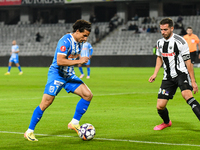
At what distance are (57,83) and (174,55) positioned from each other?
210 cm

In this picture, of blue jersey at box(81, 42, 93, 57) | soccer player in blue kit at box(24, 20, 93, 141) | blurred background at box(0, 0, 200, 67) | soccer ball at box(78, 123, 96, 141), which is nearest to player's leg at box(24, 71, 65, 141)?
soccer player in blue kit at box(24, 20, 93, 141)

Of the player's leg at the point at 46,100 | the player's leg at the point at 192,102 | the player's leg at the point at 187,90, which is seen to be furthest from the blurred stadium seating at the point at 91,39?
the player's leg at the point at 46,100

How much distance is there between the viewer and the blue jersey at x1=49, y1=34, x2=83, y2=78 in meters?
6.79

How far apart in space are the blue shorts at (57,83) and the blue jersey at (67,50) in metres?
0.08

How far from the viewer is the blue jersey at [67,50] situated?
22.3 feet

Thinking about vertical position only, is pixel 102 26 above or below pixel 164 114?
below

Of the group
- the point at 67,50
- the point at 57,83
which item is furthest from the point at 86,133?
the point at 67,50

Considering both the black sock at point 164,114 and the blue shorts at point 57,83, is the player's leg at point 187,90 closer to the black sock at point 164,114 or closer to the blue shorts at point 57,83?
the black sock at point 164,114

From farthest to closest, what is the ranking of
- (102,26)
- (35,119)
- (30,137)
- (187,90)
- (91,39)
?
(102,26) → (91,39) → (187,90) → (35,119) → (30,137)

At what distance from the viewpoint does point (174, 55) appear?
24.4 feet

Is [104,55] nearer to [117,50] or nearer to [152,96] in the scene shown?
[117,50]

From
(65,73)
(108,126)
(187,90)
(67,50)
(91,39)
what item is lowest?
Answer: (91,39)

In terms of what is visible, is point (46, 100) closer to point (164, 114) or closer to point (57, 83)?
point (57, 83)

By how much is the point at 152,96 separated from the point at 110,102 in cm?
206
